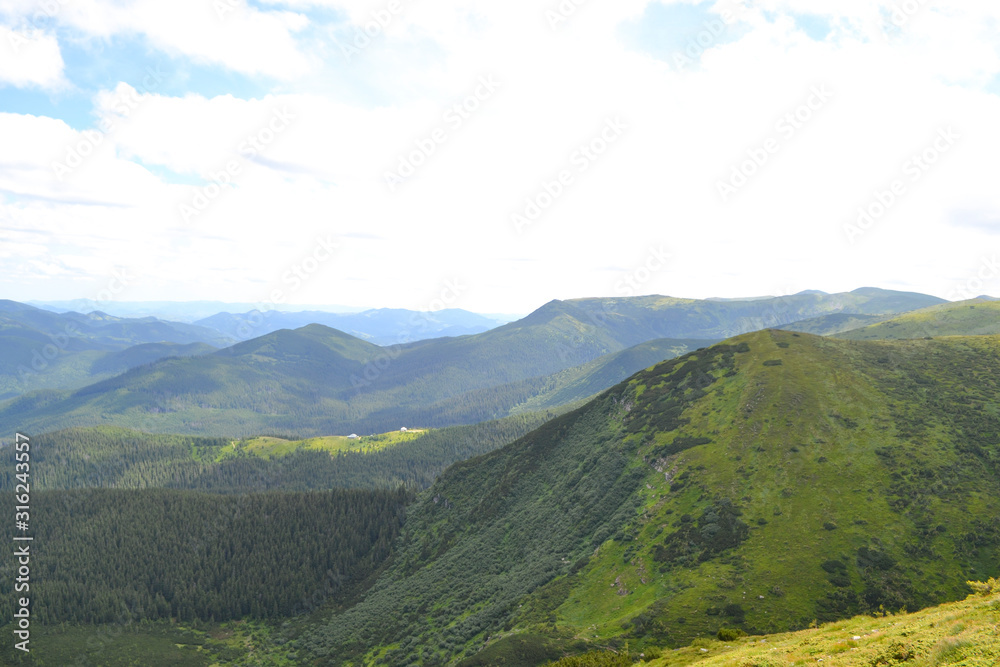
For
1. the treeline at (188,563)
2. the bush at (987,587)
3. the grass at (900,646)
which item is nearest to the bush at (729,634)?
the grass at (900,646)

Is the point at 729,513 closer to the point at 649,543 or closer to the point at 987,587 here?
the point at 649,543

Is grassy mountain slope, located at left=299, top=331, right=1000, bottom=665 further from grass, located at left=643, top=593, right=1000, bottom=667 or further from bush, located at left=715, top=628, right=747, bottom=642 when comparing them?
grass, located at left=643, top=593, right=1000, bottom=667

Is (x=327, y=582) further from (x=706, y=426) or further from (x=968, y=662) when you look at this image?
(x=968, y=662)

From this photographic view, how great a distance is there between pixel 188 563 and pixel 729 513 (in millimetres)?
193733

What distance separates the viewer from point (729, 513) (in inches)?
3290

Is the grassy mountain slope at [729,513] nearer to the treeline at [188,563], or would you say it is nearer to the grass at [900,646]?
the grass at [900,646]

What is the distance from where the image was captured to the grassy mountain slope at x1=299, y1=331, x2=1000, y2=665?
68.0 m

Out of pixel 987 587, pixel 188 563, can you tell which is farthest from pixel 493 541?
pixel 188 563

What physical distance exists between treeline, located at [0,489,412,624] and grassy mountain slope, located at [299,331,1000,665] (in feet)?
110

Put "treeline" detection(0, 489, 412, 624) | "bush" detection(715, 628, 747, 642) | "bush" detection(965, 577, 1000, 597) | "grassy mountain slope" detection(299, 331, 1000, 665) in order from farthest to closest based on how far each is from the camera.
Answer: "treeline" detection(0, 489, 412, 624)
"grassy mountain slope" detection(299, 331, 1000, 665)
"bush" detection(715, 628, 747, 642)
"bush" detection(965, 577, 1000, 597)

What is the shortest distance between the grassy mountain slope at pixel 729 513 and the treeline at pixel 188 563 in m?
33.7

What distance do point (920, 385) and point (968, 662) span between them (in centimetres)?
11253

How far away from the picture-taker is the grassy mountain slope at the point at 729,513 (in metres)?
68.0

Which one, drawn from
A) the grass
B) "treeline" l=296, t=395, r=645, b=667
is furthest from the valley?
"treeline" l=296, t=395, r=645, b=667
